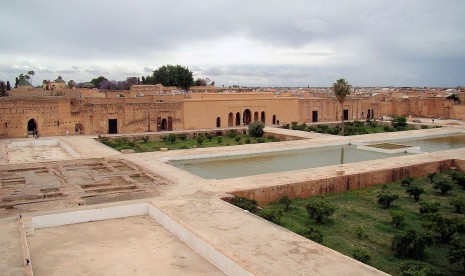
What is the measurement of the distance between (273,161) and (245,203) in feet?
21.1

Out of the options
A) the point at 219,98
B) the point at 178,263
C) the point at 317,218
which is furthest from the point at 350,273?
the point at 219,98

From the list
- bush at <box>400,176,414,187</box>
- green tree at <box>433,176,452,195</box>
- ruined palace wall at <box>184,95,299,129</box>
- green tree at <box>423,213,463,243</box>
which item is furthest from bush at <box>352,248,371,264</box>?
ruined palace wall at <box>184,95,299,129</box>

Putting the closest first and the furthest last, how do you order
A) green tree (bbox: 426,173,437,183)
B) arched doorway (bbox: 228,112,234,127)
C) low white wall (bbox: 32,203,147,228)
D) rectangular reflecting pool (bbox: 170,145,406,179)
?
low white wall (bbox: 32,203,147,228) < green tree (bbox: 426,173,437,183) < rectangular reflecting pool (bbox: 170,145,406,179) < arched doorway (bbox: 228,112,234,127)

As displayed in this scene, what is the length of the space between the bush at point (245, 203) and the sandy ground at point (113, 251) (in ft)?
6.55

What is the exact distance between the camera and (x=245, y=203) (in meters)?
10.1

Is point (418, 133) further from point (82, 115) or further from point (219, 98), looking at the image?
point (82, 115)

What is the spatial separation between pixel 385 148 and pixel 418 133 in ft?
23.4

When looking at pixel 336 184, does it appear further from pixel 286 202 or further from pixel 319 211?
pixel 319 211

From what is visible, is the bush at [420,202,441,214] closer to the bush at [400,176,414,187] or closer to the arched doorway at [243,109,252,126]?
the bush at [400,176,414,187]

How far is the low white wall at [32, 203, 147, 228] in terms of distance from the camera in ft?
29.0

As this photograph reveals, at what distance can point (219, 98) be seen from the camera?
1096 inches

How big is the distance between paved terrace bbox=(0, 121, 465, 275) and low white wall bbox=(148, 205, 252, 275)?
68 millimetres

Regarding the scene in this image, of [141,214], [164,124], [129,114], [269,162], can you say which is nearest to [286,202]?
[141,214]

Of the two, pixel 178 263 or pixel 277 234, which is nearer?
pixel 178 263
